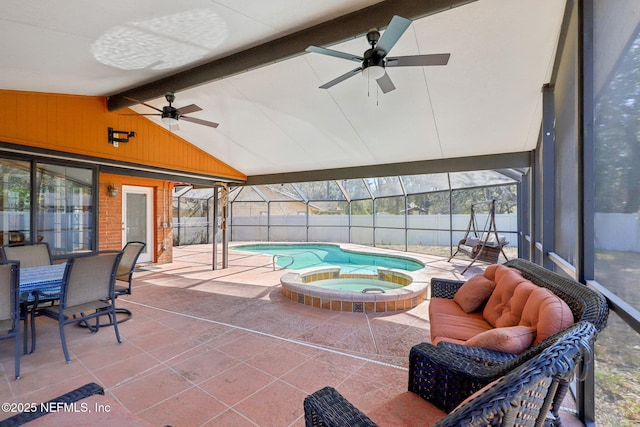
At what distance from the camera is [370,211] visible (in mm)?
11812

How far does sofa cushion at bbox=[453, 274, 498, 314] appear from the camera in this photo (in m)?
2.83

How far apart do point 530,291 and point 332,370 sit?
67.0 inches

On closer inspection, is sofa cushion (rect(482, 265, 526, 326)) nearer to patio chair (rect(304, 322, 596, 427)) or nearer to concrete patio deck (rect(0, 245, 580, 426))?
Result: concrete patio deck (rect(0, 245, 580, 426))

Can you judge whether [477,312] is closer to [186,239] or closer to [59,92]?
[59,92]

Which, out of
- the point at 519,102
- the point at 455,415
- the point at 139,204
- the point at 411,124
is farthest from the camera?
the point at 139,204

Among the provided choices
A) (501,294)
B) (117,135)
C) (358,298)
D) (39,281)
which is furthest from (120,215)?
(501,294)

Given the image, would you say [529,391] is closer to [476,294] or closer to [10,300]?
[476,294]

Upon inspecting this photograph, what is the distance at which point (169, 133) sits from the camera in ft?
19.6

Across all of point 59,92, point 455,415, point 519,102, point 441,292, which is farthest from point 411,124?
point 59,92

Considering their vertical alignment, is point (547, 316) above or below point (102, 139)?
below

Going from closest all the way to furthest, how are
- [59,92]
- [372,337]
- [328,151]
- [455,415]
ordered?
[455,415], [372,337], [59,92], [328,151]

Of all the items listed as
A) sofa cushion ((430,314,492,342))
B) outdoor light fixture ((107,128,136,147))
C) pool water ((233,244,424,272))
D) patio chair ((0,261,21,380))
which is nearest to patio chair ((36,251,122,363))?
patio chair ((0,261,21,380))

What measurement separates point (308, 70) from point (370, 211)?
8.61 metres

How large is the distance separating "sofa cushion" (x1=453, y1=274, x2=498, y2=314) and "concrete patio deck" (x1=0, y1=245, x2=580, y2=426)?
626 mm
